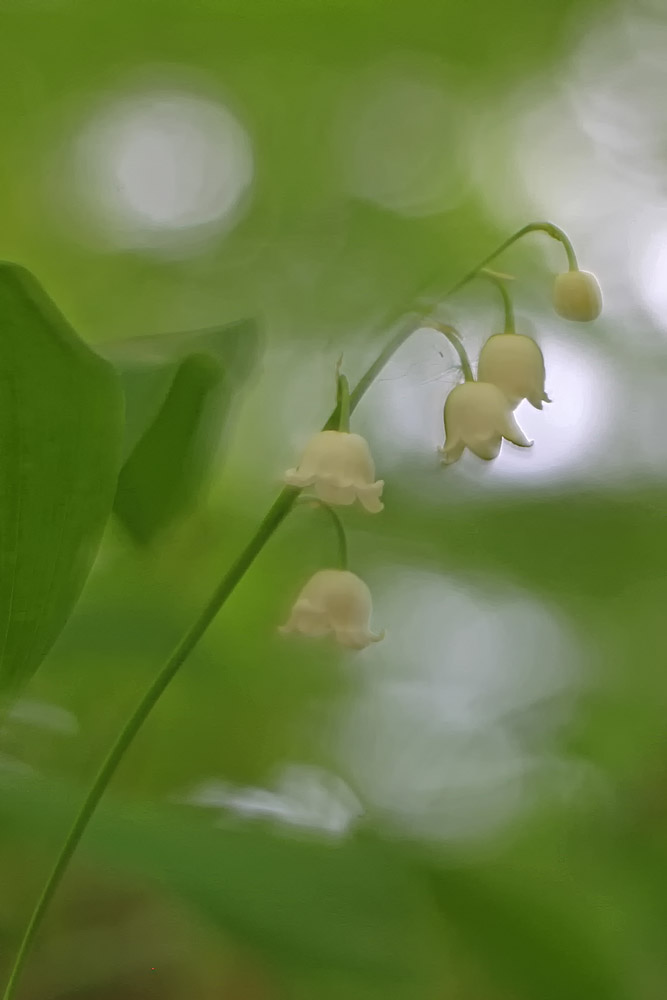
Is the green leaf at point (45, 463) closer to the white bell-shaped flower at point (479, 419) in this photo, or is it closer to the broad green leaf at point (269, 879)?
the broad green leaf at point (269, 879)

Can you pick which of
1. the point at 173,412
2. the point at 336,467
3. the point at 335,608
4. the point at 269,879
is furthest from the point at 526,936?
the point at 173,412

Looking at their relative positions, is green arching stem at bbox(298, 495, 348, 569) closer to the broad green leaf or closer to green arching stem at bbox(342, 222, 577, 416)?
green arching stem at bbox(342, 222, 577, 416)

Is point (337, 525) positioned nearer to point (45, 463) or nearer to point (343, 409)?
point (343, 409)

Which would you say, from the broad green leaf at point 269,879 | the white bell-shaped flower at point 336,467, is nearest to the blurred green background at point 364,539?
the broad green leaf at point 269,879

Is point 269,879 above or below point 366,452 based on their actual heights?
below

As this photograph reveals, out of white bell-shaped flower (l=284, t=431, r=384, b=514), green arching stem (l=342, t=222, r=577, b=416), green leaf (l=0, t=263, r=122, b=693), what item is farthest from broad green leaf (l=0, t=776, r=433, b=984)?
green arching stem (l=342, t=222, r=577, b=416)

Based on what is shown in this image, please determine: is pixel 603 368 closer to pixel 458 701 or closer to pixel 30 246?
pixel 458 701
